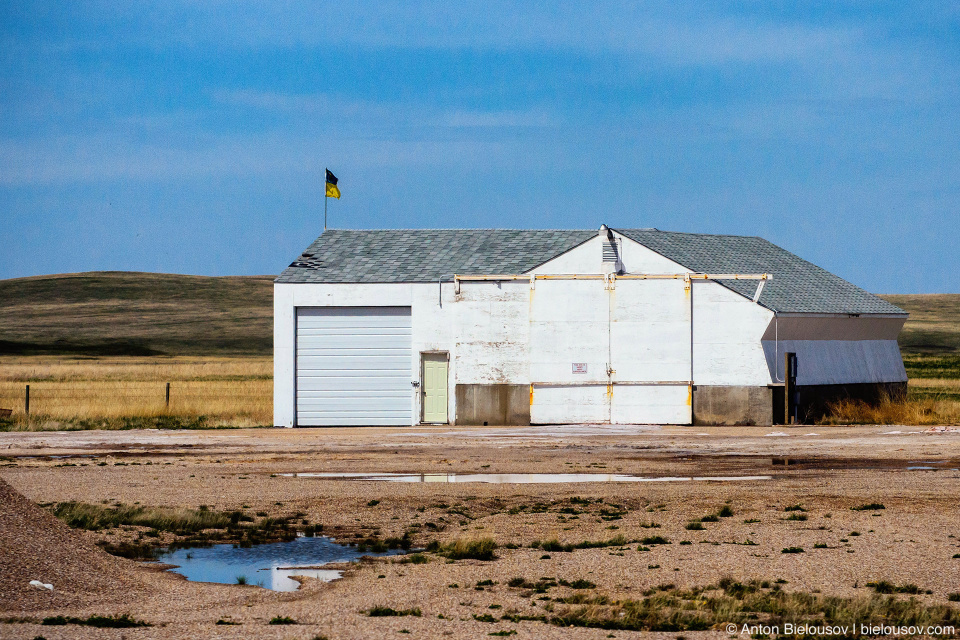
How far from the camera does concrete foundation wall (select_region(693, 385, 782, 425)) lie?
107ft

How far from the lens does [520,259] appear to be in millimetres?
36031

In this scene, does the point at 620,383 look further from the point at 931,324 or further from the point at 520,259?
the point at 931,324

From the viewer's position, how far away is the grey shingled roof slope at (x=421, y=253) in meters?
35.2

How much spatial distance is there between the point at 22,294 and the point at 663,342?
124 meters

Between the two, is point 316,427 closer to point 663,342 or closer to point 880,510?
point 663,342

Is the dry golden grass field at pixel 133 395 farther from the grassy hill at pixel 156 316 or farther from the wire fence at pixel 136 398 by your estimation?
the grassy hill at pixel 156 316

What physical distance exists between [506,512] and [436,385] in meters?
19.2

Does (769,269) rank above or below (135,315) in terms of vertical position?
below

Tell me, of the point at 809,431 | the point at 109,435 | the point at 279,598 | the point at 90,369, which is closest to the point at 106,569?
the point at 279,598

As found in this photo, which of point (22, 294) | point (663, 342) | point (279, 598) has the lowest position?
point (279, 598)

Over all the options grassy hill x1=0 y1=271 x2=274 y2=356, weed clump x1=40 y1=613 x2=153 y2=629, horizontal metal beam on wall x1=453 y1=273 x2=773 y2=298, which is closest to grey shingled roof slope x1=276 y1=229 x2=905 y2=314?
horizontal metal beam on wall x1=453 y1=273 x2=773 y2=298

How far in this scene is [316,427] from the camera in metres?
34.6

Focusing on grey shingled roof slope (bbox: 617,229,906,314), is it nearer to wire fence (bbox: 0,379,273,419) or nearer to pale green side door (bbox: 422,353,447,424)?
pale green side door (bbox: 422,353,447,424)

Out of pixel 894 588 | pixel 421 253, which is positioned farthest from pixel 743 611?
pixel 421 253
